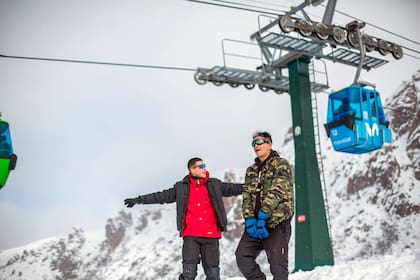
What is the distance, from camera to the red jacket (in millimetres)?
5668

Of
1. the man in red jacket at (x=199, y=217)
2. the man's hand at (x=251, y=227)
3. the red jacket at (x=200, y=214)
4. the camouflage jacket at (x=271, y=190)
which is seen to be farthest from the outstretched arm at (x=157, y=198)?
the man's hand at (x=251, y=227)

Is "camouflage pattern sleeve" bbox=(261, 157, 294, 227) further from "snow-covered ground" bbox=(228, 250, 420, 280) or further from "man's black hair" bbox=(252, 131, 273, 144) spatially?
"snow-covered ground" bbox=(228, 250, 420, 280)

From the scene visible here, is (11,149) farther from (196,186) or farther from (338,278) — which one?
(338,278)

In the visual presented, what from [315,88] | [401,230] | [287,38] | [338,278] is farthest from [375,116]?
[401,230]

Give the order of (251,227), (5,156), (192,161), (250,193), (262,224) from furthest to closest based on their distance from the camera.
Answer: (5,156) < (192,161) < (250,193) < (251,227) < (262,224)

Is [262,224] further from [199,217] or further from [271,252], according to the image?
[199,217]

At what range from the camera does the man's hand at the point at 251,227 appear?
4582mm

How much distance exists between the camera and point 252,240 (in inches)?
189

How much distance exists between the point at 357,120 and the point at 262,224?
4.38 meters

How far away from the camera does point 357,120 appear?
26.6 ft

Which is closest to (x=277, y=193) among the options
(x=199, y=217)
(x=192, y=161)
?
(x=199, y=217)

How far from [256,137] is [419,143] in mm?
107593

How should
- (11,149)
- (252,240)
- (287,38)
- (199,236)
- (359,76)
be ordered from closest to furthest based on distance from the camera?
(252,240) < (199,236) < (11,149) < (359,76) < (287,38)

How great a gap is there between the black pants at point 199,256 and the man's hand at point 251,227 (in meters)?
1.16
